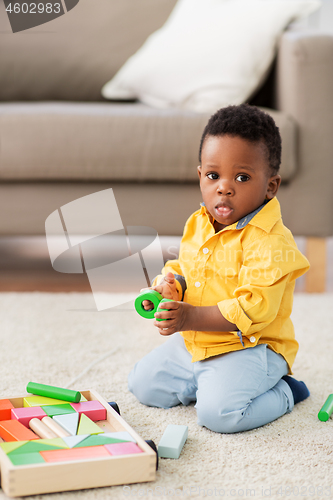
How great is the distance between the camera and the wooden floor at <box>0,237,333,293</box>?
5.34 feet

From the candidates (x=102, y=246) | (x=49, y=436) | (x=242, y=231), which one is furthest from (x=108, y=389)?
(x=102, y=246)

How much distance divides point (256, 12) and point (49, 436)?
1.55 meters

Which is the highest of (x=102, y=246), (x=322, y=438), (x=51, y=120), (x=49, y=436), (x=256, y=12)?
(x=256, y=12)

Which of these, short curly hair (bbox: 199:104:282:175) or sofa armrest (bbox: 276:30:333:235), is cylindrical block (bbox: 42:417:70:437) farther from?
sofa armrest (bbox: 276:30:333:235)

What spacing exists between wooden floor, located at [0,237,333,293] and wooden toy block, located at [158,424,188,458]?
890 mm

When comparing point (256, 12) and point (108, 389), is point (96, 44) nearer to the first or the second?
point (256, 12)

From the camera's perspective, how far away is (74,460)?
2.08 ft

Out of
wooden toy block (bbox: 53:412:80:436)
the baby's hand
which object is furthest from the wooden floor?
wooden toy block (bbox: 53:412:80:436)

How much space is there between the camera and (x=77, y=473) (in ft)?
2.07

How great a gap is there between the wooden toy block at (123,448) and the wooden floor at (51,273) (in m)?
Answer: 0.97

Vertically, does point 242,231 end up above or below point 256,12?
below

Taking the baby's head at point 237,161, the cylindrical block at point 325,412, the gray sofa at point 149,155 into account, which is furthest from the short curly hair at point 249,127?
the gray sofa at point 149,155

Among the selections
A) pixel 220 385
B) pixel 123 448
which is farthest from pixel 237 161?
pixel 123 448

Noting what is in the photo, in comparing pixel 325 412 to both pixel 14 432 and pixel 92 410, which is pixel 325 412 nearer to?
pixel 92 410
